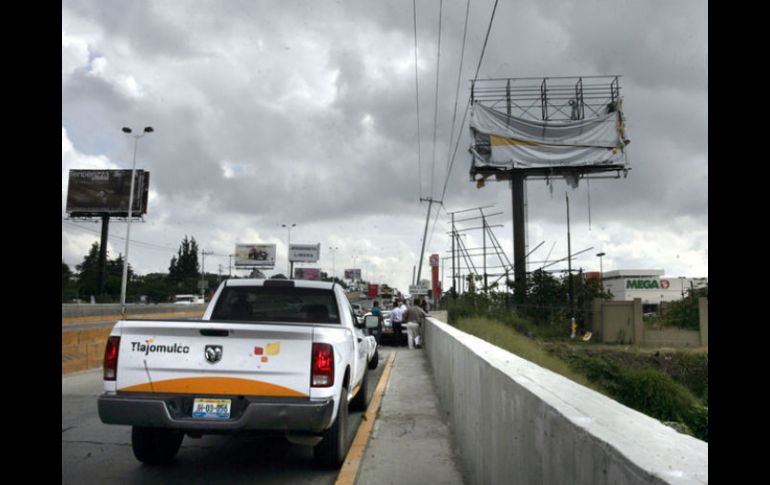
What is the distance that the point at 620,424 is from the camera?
2.40 metres

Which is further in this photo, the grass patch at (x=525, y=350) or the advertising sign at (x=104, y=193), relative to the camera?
the advertising sign at (x=104, y=193)

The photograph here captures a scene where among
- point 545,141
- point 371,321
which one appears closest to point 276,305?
point 371,321

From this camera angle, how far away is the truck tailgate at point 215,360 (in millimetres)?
5133

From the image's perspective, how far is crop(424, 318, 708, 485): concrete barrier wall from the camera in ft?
6.34

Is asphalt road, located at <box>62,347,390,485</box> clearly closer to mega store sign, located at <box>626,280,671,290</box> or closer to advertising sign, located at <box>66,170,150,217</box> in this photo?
advertising sign, located at <box>66,170,150,217</box>

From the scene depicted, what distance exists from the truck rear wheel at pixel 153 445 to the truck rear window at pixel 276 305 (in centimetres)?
160

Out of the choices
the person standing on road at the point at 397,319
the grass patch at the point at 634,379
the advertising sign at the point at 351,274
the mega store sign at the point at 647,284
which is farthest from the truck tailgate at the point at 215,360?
the advertising sign at the point at 351,274

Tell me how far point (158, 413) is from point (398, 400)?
5.30 m

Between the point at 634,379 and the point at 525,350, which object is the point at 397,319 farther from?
the point at 634,379

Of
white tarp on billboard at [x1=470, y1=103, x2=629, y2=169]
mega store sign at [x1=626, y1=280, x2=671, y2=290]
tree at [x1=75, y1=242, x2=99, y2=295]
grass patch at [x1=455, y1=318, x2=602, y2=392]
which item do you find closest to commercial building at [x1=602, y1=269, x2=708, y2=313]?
mega store sign at [x1=626, y1=280, x2=671, y2=290]

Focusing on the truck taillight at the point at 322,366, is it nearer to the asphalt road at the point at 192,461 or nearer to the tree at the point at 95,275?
the asphalt road at the point at 192,461

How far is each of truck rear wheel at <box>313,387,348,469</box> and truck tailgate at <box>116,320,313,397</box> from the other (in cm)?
73
